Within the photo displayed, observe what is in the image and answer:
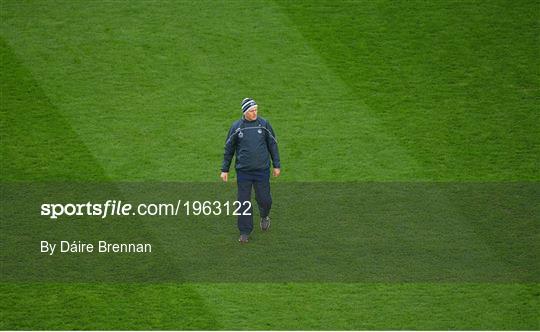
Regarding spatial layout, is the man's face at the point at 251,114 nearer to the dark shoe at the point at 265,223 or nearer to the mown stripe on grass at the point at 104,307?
the dark shoe at the point at 265,223

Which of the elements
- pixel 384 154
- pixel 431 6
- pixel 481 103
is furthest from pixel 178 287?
pixel 431 6

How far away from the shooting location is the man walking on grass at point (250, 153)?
868 centimetres

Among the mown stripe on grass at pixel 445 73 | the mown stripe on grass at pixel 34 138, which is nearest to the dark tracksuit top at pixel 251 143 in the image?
the mown stripe on grass at pixel 34 138

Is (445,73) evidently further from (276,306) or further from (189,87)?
(276,306)

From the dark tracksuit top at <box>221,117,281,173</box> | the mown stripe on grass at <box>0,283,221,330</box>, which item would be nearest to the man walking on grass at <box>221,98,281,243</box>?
the dark tracksuit top at <box>221,117,281,173</box>

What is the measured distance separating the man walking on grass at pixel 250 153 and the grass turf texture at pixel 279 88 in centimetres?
105

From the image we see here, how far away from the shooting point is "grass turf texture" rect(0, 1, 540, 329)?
10430mm

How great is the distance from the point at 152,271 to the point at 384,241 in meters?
2.27

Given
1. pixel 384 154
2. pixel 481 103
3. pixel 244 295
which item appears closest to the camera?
pixel 244 295

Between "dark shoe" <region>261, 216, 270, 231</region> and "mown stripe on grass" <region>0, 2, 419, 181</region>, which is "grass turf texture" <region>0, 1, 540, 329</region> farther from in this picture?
"dark shoe" <region>261, 216, 270, 231</region>

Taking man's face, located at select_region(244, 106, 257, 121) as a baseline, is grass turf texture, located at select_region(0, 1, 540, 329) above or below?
above

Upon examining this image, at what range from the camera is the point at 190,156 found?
1058 cm

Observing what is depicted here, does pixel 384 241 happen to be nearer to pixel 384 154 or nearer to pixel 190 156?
pixel 384 154

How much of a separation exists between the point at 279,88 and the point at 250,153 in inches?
120
